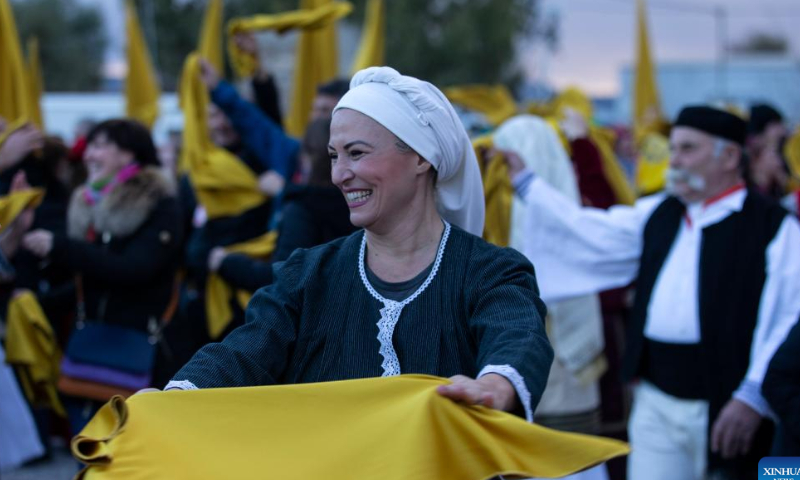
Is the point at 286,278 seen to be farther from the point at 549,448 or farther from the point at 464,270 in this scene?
the point at 549,448

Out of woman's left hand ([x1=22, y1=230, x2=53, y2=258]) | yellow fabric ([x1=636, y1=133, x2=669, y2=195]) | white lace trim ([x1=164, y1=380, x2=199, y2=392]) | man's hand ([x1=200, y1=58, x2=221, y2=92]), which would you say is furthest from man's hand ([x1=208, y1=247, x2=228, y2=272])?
white lace trim ([x1=164, y1=380, x2=199, y2=392])

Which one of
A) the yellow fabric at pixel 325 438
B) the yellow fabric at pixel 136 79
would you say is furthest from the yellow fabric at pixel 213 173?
the yellow fabric at pixel 136 79

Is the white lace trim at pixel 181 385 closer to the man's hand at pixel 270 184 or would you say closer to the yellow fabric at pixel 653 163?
the man's hand at pixel 270 184

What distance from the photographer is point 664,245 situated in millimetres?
4887

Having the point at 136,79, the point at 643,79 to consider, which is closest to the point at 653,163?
the point at 643,79

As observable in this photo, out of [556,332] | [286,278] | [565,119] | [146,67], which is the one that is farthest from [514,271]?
[146,67]

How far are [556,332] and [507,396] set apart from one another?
345 centimetres

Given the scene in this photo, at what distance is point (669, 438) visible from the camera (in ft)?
15.4

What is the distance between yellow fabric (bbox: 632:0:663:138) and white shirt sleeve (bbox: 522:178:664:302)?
6.44 m

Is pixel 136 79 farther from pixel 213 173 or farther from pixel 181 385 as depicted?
pixel 181 385

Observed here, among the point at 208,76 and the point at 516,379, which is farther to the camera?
the point at 208,76

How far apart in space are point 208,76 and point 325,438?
418 cm

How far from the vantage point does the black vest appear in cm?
457

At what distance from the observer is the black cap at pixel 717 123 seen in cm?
493
